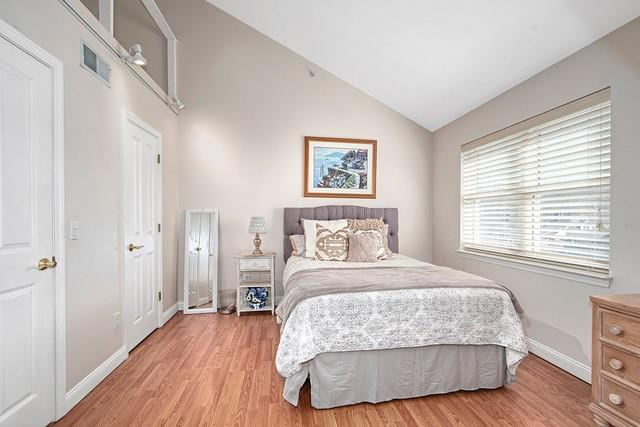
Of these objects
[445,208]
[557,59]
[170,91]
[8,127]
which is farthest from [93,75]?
[445,208]

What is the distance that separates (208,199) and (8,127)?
250cm

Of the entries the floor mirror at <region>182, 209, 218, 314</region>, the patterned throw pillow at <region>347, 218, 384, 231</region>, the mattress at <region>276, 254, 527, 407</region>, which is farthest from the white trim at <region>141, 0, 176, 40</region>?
the mattress at <region>276, 254, 527, 407</region>

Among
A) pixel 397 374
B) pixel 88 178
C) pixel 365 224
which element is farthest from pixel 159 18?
pixel 397 374

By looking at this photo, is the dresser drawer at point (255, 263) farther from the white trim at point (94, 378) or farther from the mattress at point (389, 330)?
the mattress at point (389, 330)

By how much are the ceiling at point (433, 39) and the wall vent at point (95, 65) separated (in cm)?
203

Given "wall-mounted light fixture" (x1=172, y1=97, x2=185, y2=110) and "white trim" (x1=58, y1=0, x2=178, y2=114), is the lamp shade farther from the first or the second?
"white trim" (x1=58, y1=0, x2=178, y2=114)

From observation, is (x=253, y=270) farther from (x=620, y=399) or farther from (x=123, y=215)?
(x=620, y=399)

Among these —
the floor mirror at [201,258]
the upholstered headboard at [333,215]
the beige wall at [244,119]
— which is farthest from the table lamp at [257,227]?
the floor mirror at [201,258]

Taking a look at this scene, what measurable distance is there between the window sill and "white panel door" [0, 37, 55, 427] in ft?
11.5

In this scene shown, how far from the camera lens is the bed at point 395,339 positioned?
1880 millimetres

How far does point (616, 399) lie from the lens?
5.28ft

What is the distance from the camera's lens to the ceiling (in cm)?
215

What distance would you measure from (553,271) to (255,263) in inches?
117

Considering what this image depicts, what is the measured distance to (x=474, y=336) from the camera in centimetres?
200
